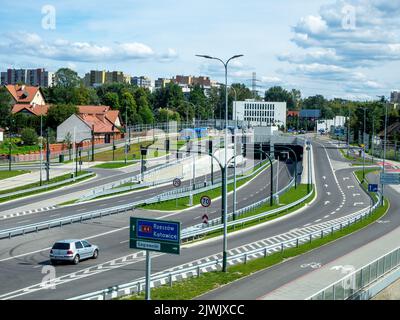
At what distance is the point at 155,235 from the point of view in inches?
815

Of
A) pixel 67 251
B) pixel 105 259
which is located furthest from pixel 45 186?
pixel 67 251

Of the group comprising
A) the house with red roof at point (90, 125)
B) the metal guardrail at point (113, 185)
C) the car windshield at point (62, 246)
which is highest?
the house with red roof at point (90, 125)

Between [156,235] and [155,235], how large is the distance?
3cm

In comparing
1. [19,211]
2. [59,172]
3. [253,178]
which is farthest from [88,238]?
[253,178]

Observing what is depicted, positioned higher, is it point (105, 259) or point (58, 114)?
point (58, 114)

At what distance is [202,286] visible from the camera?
26.0 m

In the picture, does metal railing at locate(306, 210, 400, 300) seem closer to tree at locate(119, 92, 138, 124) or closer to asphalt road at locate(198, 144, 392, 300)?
asphalt road at locate(198, 144, 392, 300)

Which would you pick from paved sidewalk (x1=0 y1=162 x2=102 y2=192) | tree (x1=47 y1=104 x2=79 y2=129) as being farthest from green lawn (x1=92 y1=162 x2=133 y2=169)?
tree (x1=47 y1=104 x2=79 y2=129)

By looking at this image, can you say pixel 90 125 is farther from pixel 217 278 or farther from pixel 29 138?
pixel 217 278

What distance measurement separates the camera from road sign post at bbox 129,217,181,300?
20453 mm

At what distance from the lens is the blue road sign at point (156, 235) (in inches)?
805

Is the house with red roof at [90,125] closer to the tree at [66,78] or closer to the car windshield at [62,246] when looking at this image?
the tree at [66,78]

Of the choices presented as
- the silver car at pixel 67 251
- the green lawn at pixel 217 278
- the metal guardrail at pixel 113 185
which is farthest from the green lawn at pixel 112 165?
the silver car at pixel 67 251
